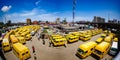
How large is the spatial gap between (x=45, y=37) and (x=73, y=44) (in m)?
1.86

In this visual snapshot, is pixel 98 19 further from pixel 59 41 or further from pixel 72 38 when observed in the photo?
pixel 59 41

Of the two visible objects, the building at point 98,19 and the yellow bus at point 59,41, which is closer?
the building at point 98,19

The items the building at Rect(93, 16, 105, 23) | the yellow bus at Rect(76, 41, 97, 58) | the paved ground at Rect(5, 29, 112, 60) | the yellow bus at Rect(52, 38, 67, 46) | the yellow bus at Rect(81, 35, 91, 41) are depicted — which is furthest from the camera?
the yellow bus at Rect(52, 38, 67, 46)

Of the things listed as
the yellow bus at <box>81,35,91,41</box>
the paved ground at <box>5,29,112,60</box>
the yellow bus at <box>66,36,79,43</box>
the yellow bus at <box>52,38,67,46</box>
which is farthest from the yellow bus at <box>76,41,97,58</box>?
the yellow bus at <box>52,38,67,46</box>

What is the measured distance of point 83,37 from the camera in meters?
3.82

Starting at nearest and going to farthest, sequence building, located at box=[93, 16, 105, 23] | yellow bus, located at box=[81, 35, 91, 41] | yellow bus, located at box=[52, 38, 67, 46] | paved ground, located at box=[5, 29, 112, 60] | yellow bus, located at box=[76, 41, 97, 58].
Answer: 1. yellow bus, located at box=[76, 41, 97, 58]
2. paved ground, located at box=[5, 29, 112, 60]
3. building, located at box=[93, 16, 105, 23]
4. yellow bus, located at box=[81, 35, 91, 41]
5. yellow bus, located at box=[52, 38, 67, 46]

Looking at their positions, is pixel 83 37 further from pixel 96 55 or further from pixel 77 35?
pixel 96 55

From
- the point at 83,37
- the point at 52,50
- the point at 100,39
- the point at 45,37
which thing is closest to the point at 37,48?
the point at 52,50

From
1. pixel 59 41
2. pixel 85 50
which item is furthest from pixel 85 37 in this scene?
pixel 59 41

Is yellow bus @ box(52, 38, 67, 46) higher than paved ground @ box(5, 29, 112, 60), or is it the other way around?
yellow bus @ box(52, 38, 67, 46)

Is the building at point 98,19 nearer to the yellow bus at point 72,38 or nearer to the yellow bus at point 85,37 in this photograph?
the yellow bus at point 85,37

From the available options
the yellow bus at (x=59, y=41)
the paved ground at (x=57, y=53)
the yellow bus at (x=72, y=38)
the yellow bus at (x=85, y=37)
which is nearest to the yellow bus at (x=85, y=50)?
the paved ground at (x=57, y=53)

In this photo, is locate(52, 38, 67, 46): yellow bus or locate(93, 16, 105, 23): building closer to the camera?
locate(93, 16, 105, 23): building

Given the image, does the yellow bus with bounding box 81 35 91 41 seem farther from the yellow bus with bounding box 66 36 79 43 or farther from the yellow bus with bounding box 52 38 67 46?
the yellow bus with bounding box 52 38 67 46
